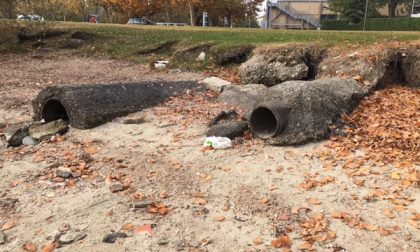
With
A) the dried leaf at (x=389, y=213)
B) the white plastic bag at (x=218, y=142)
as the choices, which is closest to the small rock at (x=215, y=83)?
the white plastic bag at (x=218, y=142)

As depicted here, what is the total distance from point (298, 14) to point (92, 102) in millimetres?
49160

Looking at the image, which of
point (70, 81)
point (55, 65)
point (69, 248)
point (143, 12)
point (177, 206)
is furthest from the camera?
point (143, 12)

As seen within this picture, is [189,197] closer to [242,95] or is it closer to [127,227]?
[127,227]

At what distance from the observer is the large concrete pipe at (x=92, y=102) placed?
803 cm

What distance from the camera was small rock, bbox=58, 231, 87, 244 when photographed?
4.44 metres

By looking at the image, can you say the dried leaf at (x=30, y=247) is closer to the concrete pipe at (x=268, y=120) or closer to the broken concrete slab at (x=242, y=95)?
the concrete pipe at (x=268, y=120)

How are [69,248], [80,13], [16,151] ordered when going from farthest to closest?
1. [80,13]
2. [16,151]
3. [69,248]

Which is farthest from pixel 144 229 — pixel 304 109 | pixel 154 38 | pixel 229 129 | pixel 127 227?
pixel 154 38

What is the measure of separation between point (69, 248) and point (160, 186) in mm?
1570

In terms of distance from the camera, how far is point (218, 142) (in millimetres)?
6840

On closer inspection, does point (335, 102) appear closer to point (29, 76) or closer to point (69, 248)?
point (69, 248)

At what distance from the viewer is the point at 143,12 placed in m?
43.0

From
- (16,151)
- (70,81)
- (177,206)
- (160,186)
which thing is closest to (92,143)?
(16,151)

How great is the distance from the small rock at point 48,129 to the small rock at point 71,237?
3.61 meters
